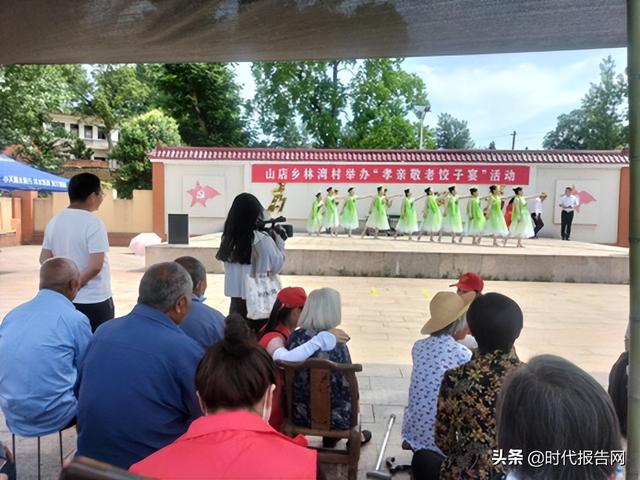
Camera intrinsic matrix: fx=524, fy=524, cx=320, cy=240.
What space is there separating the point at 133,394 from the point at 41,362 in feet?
2.00

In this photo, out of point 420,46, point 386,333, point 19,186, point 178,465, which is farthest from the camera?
point 19,186

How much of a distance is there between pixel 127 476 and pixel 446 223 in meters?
13.3

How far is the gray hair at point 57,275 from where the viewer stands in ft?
7.00

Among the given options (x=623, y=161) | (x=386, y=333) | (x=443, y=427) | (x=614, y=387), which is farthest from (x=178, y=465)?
(x=623, y=161)

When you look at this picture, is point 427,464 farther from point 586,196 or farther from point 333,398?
point 586,196

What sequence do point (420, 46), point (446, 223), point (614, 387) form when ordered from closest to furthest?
point (614, 387) < point (420, 46) < point (446, 223)

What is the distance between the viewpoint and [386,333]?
5703 millimetres

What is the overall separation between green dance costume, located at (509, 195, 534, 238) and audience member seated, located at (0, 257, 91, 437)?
38.0ft

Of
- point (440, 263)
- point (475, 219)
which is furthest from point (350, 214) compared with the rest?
point (440, 263)

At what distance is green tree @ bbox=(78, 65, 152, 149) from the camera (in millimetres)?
26547

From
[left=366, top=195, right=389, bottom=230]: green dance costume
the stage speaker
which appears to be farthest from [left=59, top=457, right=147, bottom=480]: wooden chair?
[left=366, top=195, right=389, bottom=230]: green dance costume

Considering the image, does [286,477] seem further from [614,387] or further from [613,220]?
[613,220]

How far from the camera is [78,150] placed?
29.3m

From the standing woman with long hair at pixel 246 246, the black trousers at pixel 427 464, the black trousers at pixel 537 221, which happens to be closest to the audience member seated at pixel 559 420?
the black trousers at pixel 427 464
